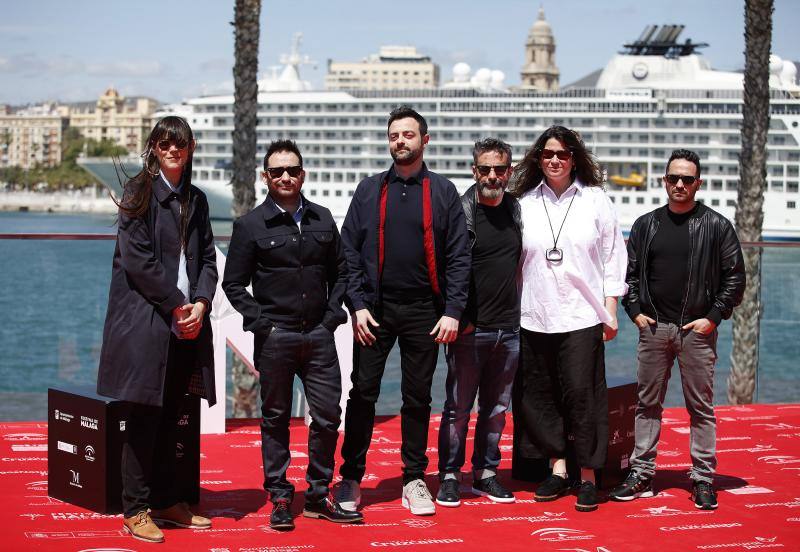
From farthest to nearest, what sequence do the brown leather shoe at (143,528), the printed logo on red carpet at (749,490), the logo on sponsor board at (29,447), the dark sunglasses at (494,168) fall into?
the logo on sponsor board at (29,447), the printed logo on red carpet at (749,490), the dark sunglasses at (494,168), the brown leather shoe at (143,528)

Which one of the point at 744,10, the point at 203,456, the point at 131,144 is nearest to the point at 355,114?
the point at 744,10

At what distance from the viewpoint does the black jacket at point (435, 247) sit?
12.3 feet

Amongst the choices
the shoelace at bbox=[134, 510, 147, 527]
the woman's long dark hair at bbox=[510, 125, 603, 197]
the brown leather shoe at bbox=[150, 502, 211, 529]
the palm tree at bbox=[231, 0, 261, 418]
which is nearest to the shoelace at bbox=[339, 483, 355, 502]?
the brown leather shoe at bbox=[150, 502, 211, 529]

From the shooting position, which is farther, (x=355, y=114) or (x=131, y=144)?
(x=131, y=144)

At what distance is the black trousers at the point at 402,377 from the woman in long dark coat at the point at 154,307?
51 cm

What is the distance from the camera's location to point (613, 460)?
168 inches

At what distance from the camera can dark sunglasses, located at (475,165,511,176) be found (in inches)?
151

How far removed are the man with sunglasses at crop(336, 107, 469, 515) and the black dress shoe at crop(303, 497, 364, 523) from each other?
4 cm

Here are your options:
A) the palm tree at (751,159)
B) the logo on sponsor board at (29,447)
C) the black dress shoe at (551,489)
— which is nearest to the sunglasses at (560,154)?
the black dress shoe at (551,489)

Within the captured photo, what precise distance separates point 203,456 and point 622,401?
1.77 m

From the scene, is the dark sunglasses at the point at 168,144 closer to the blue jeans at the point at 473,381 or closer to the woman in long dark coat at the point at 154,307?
the woman in long dark coat at the point at 154,307

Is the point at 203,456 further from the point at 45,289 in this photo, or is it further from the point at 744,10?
the point at 744,10

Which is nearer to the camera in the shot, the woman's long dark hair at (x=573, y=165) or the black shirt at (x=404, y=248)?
the black shirt at (x=404, y=248)

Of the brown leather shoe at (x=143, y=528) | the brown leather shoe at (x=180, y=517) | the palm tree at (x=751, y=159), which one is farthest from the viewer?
the palm tree at (x=751, y=159)
